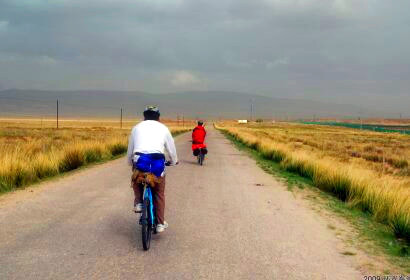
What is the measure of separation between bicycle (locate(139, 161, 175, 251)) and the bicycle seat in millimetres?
14

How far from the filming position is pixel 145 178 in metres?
6.39

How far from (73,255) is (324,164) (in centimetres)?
1138

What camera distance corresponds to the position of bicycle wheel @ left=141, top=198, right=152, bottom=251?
6047 millimetres

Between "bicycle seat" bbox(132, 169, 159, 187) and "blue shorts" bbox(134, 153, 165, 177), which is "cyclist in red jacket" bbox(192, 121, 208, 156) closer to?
"blue shorts" bbox(134, 153, 165, 177)

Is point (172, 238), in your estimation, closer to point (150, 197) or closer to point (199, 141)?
point (150, 197)

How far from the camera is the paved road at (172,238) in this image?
5328 millimetres

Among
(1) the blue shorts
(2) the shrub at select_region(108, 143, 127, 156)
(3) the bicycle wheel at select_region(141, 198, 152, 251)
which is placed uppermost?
(1) the blue shorts

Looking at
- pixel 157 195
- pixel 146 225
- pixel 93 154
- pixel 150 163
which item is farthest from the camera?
pixel 93 154

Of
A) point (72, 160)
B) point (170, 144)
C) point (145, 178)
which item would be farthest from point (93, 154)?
point (145, 178)

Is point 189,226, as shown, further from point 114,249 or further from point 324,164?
point 324,164

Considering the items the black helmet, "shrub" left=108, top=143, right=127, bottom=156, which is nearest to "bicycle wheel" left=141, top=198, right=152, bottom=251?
the black helmet

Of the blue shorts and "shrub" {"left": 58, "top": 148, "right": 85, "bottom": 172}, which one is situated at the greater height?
the blue shorts

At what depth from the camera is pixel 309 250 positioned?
6.36 metres

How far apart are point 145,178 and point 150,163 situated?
9.6 inches
